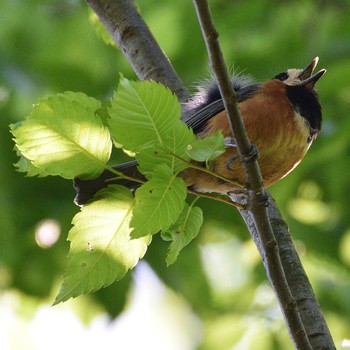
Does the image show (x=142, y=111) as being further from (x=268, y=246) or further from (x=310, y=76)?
(x=310, y=76)

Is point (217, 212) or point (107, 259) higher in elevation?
point (217, 212)

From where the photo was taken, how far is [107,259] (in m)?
2.06

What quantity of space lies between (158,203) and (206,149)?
18 cm

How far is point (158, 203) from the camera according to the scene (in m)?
1.87

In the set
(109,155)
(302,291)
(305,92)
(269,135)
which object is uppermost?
(305,92)

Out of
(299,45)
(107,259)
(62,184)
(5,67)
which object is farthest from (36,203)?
(107,259)

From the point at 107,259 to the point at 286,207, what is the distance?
199 centimetres

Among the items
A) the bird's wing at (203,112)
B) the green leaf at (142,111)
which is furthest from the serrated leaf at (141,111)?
the bird's wing at (203,112)

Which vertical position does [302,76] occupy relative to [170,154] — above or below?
above

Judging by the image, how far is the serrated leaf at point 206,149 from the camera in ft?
5.96

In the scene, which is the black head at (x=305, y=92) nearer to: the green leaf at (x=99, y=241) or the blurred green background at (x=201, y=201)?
the blurred green background at (x=201, y=201)

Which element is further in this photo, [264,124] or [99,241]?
[264,124]

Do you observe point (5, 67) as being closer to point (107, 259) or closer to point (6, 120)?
point (6, 120)

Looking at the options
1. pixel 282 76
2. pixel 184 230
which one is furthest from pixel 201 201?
pixel 184 230
